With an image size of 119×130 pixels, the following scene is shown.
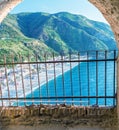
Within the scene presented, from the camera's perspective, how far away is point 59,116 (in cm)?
541

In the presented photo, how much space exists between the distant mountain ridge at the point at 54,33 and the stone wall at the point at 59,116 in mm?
38384

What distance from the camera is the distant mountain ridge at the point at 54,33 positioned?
4784 centimetres

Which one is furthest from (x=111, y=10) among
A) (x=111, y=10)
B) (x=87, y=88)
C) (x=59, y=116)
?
(x=87, y=88)

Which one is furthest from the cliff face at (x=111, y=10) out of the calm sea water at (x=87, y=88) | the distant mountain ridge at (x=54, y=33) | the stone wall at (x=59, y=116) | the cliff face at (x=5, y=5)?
the distant mountain ridge at (x=54, y=33)

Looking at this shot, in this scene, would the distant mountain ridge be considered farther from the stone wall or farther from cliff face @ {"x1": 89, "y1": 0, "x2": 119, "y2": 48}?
cliff face @ {"x1": 89, "y1": 0, "x2": 119, "y2": 48}

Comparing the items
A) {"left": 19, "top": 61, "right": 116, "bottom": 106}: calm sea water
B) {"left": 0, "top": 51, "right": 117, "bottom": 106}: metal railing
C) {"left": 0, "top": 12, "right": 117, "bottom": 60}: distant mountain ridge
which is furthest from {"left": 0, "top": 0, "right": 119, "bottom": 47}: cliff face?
{"left": 0, "top": 12, "right": 117, "bottom": 60}: distant mountain ridge

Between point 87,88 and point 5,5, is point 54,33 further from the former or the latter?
point 5,5

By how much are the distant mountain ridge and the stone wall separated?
38.4m

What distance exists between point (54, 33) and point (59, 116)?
49391 millimetres

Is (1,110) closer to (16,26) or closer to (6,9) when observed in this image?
(6,9)

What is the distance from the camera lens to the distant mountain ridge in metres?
47.8

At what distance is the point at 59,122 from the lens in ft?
17.6

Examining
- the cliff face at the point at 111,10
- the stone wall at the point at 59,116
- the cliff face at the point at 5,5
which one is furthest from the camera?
the stone wall at the point at 59,116

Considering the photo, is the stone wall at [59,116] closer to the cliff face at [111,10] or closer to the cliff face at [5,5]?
the cliff face at [111,10]
